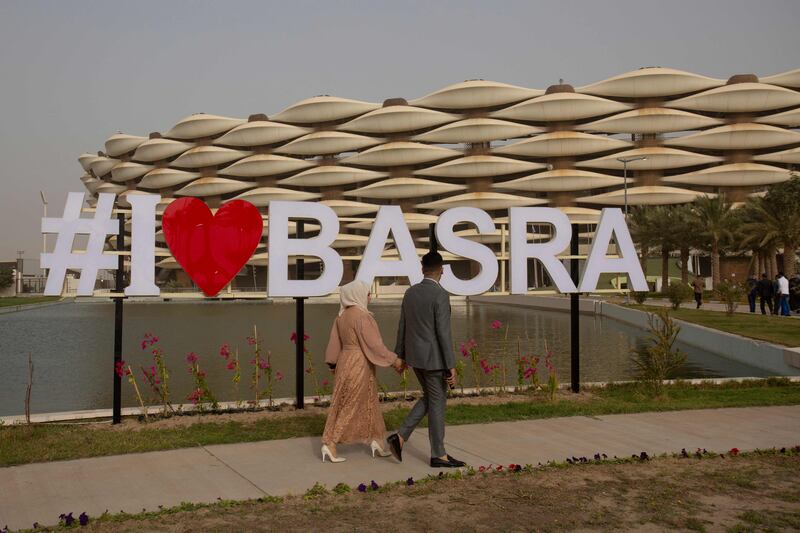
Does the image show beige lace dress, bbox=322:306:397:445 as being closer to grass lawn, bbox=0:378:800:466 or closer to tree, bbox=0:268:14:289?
grass lawn, bbox=0:378:800:466

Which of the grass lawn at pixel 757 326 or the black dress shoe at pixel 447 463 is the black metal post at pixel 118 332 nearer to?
the black dress shoe at pixel 447 463

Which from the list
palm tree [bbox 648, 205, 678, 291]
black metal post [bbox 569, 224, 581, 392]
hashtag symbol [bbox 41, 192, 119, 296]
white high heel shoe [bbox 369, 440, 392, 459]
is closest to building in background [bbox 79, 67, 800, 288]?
palm tree [bbox 648, 205, 678, 291]

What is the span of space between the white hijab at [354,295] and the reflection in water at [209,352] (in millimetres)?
5481

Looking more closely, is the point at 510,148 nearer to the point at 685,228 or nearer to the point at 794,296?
the point at 685,228

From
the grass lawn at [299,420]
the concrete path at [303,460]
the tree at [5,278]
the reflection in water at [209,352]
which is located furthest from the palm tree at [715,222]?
the tree at [5,278]

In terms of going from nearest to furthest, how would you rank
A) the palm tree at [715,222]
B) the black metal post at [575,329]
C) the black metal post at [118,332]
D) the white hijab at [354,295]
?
1. the white hijab at [354,295]
2. the black metal post at [118,332]
3. the black metal post at [575,329]
4. the palm tree at [715,222]

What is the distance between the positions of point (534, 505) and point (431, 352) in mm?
1715

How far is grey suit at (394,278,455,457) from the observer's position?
673cm

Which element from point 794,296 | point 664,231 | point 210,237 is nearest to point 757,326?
point 794,296

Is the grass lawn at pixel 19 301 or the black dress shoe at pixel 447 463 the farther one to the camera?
the grass lawn at pixel 19 301

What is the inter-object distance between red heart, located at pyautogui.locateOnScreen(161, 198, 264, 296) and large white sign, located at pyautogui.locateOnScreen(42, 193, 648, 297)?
243 millimetres

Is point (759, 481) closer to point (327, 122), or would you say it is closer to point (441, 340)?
point (441, 340)

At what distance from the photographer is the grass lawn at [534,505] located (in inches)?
199

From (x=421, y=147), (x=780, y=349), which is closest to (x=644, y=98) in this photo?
(x=421, y=147)
